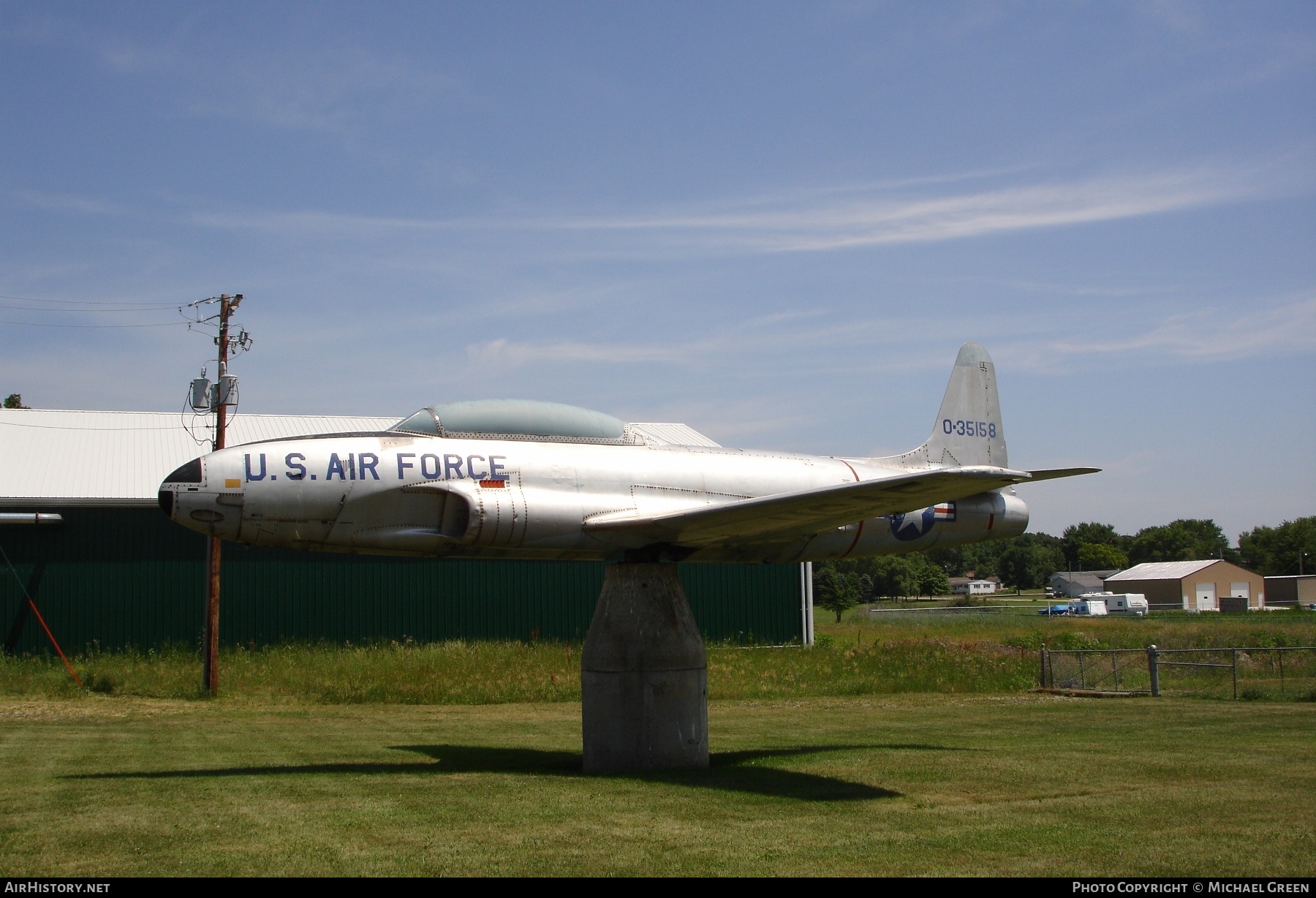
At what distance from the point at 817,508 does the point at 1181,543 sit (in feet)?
522

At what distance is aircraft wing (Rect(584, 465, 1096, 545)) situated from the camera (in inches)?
Answer: 424

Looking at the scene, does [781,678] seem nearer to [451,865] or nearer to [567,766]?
[567,766]

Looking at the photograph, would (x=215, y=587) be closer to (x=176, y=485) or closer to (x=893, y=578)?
(x=176, y=485)

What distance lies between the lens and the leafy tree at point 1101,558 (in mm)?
152125

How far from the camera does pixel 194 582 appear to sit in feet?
93.4

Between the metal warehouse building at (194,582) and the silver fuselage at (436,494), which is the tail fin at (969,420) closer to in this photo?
the silver fuselage at (436,494)

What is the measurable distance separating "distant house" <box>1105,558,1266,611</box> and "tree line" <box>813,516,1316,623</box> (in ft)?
88.3

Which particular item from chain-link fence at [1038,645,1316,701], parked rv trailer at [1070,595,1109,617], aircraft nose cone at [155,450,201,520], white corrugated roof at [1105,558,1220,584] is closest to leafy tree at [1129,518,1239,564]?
white corrugated roof at [1105,558,1220,584]

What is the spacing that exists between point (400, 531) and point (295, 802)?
10.8 feet

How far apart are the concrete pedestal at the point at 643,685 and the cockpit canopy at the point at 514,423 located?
5.76 feet

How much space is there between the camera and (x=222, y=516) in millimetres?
11875

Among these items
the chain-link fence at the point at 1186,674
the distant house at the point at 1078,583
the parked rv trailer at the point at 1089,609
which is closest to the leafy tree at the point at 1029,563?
the distant house at the point at 1078,583

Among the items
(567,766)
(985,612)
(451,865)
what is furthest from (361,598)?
(985,612)

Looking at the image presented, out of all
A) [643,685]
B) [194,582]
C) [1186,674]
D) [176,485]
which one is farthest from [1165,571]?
[176,485]
